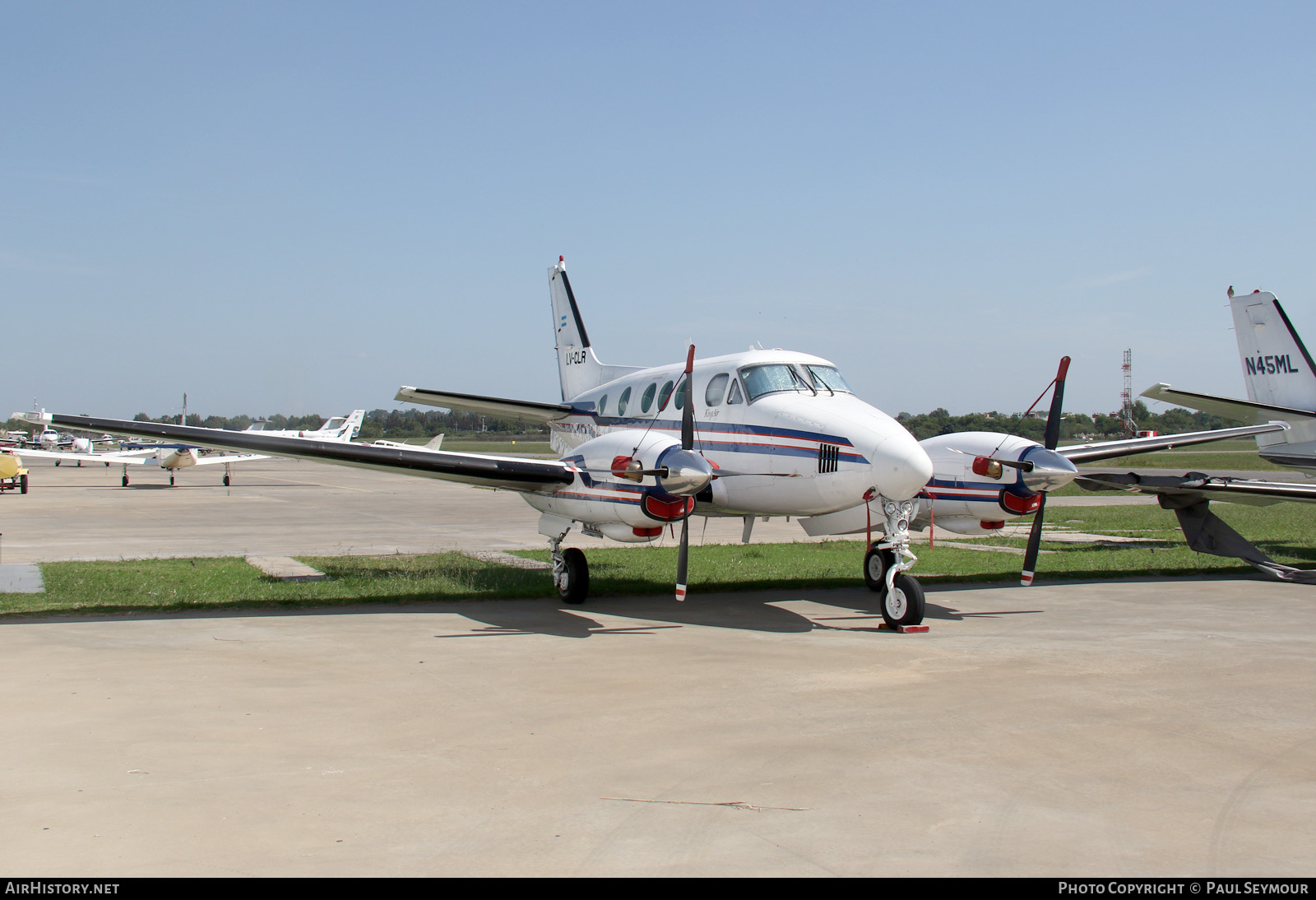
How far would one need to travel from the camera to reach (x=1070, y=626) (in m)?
10.2

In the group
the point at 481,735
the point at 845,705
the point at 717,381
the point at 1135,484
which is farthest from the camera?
the point at 1135,484

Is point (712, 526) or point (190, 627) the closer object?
point (190, 627)

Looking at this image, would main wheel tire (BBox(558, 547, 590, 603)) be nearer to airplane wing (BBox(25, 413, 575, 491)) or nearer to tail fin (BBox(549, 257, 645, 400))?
airplane wing (BBox(25, 413, 575, 491))

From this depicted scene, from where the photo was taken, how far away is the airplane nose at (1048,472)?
1116cm

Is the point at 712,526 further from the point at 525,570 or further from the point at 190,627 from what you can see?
the point at 190,627

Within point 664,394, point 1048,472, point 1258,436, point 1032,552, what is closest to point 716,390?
point 664,394

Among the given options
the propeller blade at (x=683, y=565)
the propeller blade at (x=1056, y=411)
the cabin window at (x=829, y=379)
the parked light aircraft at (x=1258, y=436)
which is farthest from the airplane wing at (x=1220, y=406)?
the propeller blade at (x=683, y=565)

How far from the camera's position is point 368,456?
11055 millimetres

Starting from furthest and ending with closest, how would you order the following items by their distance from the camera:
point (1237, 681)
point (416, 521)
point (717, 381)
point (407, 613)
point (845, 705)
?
point (416, 521) < point (717, 381) < point (407, 613) < point (1237, 681) < point (845, 705)

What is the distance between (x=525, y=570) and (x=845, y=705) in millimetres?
9027

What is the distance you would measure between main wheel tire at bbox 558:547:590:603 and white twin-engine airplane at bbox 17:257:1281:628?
0.02 meters

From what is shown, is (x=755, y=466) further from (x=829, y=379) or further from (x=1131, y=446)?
(x=1131, y=446)

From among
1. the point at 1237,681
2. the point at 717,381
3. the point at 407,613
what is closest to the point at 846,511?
the point at 717,381

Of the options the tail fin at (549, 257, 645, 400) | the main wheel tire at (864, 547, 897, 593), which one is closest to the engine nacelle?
the main wheel tire at (864, 547, 897, 593)
